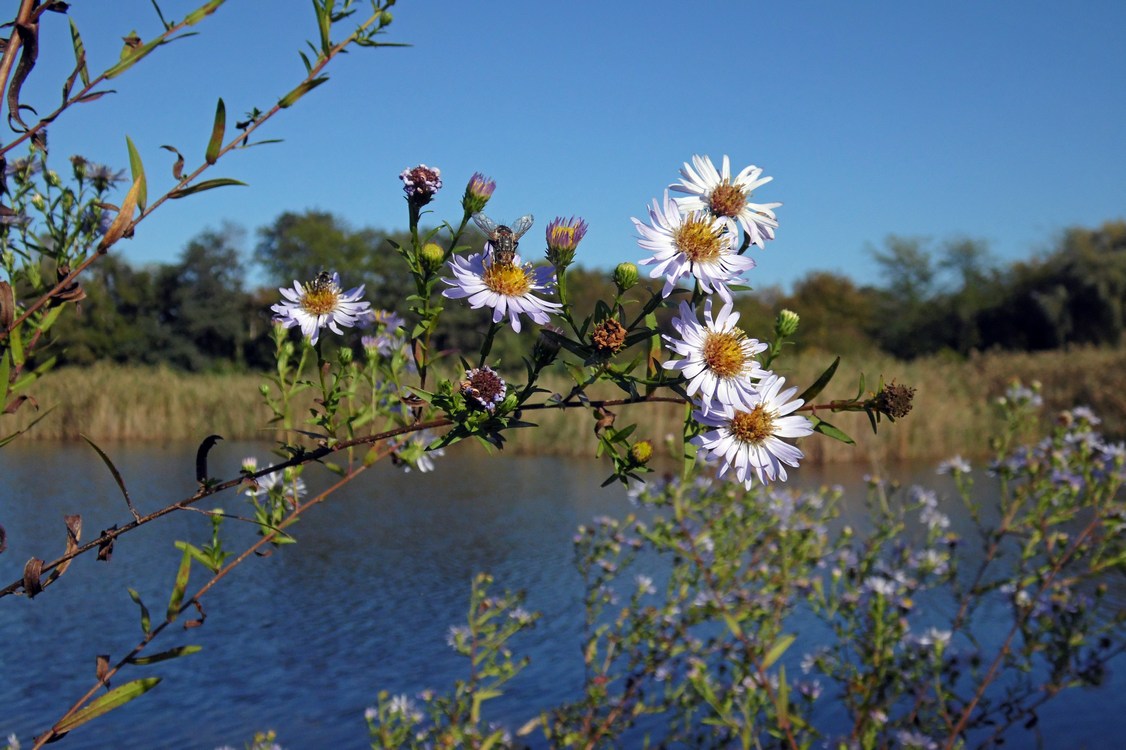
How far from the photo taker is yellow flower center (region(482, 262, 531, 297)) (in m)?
0.71

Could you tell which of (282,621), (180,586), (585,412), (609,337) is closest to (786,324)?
(609,337)

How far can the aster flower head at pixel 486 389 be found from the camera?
2.19ft

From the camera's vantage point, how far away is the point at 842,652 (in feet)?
10.4

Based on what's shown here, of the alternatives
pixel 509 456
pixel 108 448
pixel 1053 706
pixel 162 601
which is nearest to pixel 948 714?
pixel 1053 706

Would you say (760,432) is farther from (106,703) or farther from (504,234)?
(106,703)

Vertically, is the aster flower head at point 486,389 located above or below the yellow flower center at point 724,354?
below

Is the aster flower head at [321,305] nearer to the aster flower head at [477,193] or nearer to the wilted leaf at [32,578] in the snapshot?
the aster flower head at [477,193]

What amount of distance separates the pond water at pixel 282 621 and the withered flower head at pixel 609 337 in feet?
6.55

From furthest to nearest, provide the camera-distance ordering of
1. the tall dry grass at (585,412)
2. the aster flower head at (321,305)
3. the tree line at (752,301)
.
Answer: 1. the tree line at (752,301)
2. the tall dry grass at (585,412)
3. the aster flower head at (321,305)

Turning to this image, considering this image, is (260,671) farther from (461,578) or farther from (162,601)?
(461,578)

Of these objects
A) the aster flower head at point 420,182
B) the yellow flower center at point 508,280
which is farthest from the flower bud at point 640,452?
the aster flower head at point 420,182

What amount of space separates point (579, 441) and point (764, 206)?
6.83 m

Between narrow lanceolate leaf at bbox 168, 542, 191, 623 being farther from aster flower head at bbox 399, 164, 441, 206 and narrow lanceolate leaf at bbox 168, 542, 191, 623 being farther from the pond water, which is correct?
the pond water

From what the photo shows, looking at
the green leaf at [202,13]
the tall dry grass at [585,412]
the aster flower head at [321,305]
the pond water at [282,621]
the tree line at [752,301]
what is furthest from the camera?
the tree line at [752,301]
